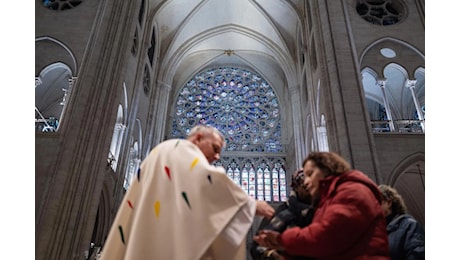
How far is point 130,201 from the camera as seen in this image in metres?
2.02

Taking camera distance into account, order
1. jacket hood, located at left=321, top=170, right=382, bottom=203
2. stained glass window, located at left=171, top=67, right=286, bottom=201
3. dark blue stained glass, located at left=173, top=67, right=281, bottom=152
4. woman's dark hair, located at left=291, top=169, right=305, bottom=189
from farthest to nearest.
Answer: dark blue stained glass, located at left=173, top=67, right=281, bottom=152 → stained glass window, located at left=171, top=67, right=286, bottom=201 → woman's dark hair, located at left=291, top=169, right=305, bottom=189 → jacket hood, located at left=321, top=170, right=382, bottom=203

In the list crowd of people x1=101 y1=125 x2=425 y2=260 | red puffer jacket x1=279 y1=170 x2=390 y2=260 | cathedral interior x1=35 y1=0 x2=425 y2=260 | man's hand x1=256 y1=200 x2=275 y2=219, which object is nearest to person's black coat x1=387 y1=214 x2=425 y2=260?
crowd of people x1=101 y1=125 x2=425 y2=260

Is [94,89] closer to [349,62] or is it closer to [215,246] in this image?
[349,62]

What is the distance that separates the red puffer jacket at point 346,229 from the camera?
1479mm

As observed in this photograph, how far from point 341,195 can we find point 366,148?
6.87 metres

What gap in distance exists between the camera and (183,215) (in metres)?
1.78

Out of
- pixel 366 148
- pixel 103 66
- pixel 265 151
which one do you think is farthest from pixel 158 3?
pixel 366 148

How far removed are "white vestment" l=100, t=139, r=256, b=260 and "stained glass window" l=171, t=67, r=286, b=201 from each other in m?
15.6

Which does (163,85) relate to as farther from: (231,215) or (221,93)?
(231,215)

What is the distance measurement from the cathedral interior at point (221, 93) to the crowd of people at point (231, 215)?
5.93 metres

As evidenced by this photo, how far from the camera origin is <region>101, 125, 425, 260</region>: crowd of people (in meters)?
1.52

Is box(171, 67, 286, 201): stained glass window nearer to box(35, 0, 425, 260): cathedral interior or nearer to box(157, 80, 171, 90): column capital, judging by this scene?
box(35, 0, 425, 260): cathedral interior

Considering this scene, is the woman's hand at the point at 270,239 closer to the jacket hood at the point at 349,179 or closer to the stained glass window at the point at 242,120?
the jacket hood at the point at 349,179

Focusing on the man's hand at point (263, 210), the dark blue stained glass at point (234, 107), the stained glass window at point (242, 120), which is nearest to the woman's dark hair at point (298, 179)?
the man's hand at point (263, 210)
